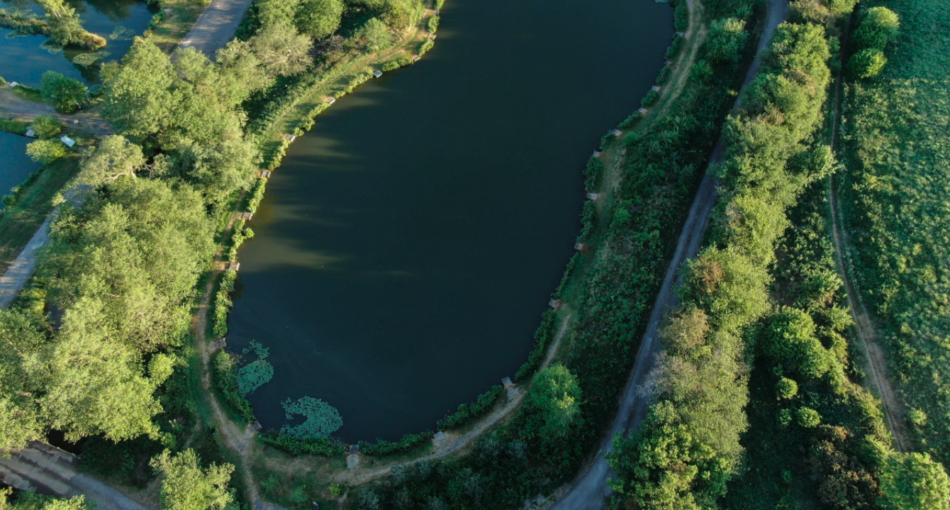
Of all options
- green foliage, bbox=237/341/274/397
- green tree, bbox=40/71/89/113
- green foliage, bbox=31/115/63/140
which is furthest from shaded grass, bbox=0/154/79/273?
green foliage, bbox=237/341/274/397

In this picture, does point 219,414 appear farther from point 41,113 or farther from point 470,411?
point 41,113

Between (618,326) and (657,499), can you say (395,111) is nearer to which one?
(618,326)

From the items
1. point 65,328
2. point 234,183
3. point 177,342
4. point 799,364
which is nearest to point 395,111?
point 234,183

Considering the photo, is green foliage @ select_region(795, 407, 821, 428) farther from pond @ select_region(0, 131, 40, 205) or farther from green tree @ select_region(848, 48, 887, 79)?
pond @ select_region(0, 131, 40, 205)

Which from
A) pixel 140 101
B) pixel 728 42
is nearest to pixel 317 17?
pixel 140 101

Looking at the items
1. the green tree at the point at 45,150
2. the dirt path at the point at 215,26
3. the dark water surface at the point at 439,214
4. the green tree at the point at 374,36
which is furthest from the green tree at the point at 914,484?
the green tree at the point at 45,150

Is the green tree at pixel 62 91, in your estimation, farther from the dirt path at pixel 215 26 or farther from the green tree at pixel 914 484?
the green tree at pixel 914 484

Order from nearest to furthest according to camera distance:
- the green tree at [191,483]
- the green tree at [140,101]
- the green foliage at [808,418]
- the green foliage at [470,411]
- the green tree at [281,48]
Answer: the green tree at [191,483] < the green foliage at [808,418] < the green foliage at [470,411] < the green tree at [140,101] < the green tree at [281,48]
